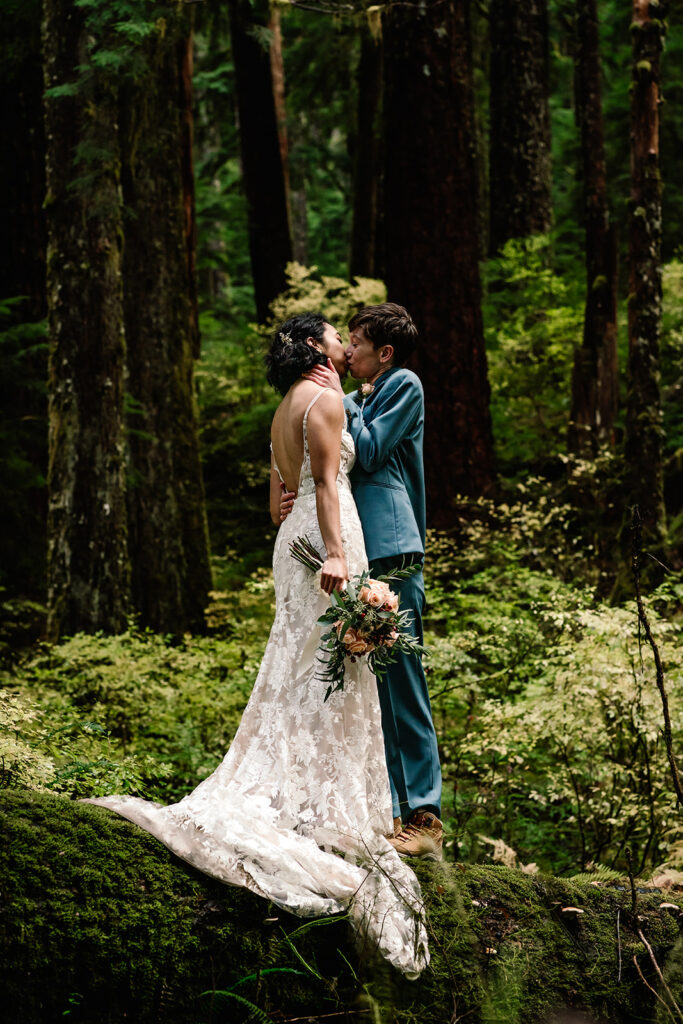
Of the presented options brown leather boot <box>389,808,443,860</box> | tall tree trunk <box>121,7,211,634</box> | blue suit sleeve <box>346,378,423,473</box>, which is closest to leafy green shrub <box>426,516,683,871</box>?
brown leather boot <box>389,808,443,860</box>

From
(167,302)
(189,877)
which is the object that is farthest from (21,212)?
(189,877)

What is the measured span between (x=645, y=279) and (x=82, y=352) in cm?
537

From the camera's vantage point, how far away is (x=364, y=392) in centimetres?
429

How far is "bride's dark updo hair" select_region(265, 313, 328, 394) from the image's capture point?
154 inches

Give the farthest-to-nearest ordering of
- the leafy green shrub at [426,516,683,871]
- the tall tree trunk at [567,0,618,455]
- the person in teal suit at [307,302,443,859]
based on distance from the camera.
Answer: the tall tree trunk at [567,0,618,455]
the leafy green shrub at [426,516,683,871]
the person in teal suit at [307,302,443,859]

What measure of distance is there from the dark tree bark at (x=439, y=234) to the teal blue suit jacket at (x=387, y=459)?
5.05 metres

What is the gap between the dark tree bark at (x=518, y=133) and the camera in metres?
15.7

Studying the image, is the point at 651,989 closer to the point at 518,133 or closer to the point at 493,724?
the point at 493,724

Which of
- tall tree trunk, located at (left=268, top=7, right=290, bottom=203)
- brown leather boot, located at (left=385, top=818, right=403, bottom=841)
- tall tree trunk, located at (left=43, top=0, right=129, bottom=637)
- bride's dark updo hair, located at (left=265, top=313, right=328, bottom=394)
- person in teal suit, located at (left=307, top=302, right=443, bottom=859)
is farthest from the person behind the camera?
tall tree trunk, located at (left=268, top=7, right=290, bottom=203)

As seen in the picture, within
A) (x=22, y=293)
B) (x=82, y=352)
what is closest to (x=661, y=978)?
(x=82, y=352)

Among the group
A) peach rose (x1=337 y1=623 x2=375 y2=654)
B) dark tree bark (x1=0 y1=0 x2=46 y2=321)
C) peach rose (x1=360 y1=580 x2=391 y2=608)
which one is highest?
dark tree bark (x1=0 y1=0 x2=46 y2=321)

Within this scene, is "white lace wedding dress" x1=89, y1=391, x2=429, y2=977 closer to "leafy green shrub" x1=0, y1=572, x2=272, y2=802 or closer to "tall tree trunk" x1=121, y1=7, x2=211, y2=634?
"leafy green shrub" x1=0, y1=572, x2=272, y2=802

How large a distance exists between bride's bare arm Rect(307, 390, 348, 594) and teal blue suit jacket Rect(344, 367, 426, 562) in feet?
1.00

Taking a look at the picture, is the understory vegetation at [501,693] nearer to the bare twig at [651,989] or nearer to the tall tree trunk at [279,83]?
the bare twig at [651,989]
